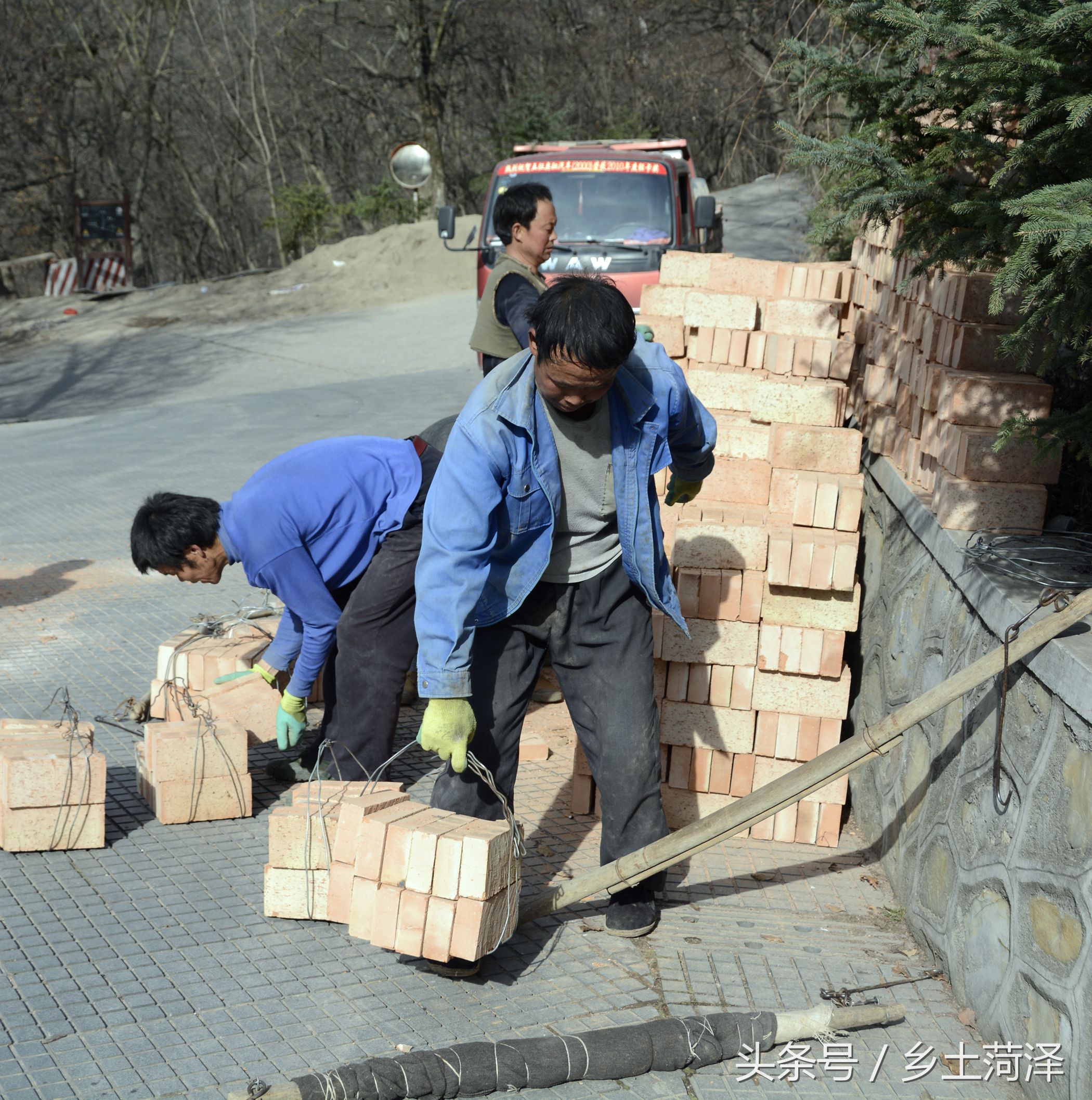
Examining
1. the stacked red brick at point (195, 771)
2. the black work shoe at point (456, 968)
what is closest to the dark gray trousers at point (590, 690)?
the black work shoe at point (456, 968)

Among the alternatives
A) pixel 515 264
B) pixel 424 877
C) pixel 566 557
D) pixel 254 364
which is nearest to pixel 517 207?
pixel 515 264

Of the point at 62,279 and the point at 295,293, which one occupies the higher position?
the point at 295,293

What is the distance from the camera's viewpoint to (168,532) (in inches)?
150

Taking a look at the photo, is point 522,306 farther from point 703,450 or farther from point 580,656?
point 580,656

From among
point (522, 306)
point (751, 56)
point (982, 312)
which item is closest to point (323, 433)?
point (522, 306)

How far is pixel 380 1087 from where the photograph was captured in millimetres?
2746

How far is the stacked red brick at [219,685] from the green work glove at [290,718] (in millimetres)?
329

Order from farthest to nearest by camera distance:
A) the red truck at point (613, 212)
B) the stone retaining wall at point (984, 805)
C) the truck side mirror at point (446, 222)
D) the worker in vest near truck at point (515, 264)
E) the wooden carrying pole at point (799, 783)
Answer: the truck side mirror at point (446, 222) < the red truck at point (613, 212) < the worker in vest near truck at point (515, 264) < the wooden carrying pole at point (799, 783) < the stone retaining wall at point (984, 805)

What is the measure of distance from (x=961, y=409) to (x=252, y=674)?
2.86m

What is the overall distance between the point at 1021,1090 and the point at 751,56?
23.7 meters

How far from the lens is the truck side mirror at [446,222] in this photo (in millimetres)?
12266

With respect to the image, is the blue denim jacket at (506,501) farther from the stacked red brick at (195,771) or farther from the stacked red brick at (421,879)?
the stacked red brick at (195,771)

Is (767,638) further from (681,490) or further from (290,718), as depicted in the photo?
(290,718)

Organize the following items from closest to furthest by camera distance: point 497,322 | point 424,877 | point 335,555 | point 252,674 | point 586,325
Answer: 1. point 586,325
2. point 424,877
3. point 335,555
4. point 252,674
5. point 497,322
